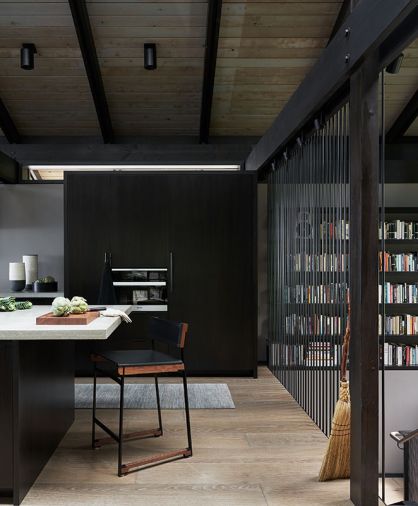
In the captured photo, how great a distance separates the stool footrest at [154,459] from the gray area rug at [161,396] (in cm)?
113

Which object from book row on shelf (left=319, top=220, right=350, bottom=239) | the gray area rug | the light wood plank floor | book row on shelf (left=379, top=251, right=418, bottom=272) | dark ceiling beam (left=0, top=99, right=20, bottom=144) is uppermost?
dark ceiling beam (left=0, top=99, right=20, bottom=144)

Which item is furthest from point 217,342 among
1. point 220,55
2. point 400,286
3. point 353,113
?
point 353,113

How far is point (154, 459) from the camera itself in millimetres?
3236

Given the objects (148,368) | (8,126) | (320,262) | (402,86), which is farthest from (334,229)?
(8,126)

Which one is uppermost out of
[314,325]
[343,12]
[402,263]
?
[343,12]

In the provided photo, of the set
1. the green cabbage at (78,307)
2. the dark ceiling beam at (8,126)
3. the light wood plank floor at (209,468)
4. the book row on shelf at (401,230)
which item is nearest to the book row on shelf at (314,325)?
the light wood plank floor at (209,468)

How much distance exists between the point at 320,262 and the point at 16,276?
371cm

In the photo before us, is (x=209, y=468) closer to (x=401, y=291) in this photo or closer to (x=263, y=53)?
(x=401, y=291)

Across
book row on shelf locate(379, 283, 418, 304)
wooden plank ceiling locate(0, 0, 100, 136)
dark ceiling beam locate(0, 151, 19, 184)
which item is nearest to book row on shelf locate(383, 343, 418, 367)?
book row on shelf locate(379, 283, 418, 304)

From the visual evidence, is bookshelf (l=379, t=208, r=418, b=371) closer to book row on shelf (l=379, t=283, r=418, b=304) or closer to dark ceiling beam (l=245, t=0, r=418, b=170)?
book row on shelf (l=379, t=283, r=418, b=304)

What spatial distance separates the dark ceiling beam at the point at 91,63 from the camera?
495 cm

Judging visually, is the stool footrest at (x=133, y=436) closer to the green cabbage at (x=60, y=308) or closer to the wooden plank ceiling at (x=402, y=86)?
the green cabbage at (x=60, y=308)

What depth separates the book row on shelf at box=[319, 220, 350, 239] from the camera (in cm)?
342

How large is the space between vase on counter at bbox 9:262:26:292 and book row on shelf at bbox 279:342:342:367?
10.1ft
